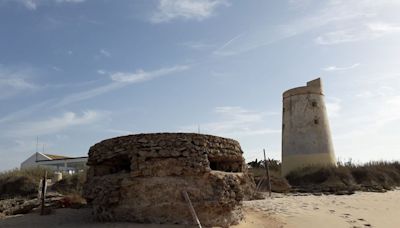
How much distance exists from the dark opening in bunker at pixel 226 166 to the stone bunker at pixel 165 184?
1.90 ft

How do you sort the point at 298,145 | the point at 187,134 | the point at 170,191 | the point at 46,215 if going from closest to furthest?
1. the point at 170,191
2. the point at 187,134
3. the point at 46,215
4. the point at 298,145

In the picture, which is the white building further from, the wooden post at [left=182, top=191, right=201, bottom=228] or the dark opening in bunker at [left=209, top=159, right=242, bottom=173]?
the wooden post at [left=182, top=191, right=201, bottom=228]

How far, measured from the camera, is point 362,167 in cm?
2531

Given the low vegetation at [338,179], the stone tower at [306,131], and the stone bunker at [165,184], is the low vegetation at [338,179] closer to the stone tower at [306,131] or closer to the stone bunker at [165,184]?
the stone tower at [306,131]

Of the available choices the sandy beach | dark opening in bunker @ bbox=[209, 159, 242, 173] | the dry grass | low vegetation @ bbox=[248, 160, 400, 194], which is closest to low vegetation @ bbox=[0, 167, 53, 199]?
the sandy beach

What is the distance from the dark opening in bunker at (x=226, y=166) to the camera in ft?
32.9

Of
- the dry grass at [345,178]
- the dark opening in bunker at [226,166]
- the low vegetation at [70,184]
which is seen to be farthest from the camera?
the dry grass at [345,178]

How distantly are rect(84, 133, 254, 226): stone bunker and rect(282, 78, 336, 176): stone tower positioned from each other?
16198 mm

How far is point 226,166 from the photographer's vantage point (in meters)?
10.3

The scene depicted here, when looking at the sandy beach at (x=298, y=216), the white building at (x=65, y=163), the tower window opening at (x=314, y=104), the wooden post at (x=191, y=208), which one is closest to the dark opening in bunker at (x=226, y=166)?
the sandy beach at (x=298, y=216)

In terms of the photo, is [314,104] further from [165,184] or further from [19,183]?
[165,184]

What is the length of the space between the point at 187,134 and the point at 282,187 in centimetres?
1248

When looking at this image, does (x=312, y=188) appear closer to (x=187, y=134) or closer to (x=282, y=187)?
(x=282, y=187)

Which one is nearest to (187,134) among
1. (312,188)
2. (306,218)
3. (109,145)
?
(109,145)
